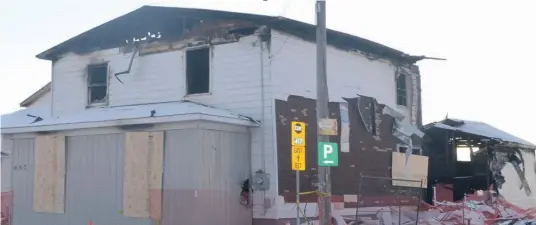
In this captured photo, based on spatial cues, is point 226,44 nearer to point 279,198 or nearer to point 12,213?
point 279,198

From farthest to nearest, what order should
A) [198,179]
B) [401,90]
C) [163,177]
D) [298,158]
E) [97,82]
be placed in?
[401,90], [97,82], [163,177], [198,179], [298,158]

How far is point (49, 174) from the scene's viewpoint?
642 inches

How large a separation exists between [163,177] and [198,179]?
92cm

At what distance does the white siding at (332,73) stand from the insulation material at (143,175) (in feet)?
10.4

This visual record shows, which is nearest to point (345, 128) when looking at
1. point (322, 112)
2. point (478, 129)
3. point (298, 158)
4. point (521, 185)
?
point (322, 112)

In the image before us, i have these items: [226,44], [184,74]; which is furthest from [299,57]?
[184,74]

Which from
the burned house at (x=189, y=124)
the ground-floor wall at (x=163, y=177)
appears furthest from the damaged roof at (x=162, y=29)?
the ground-floor wall at (x=163, y=177)

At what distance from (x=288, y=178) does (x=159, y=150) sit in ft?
10.7

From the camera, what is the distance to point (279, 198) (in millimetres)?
15633

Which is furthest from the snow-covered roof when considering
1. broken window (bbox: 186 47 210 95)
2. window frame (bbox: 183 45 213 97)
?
broken window (bbox: 186 47 210 95)

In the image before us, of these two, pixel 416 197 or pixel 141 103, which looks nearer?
pixel 141 103

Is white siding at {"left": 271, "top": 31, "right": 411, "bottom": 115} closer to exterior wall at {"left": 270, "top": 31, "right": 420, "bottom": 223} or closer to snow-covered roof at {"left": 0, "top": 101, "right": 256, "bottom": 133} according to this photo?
exterior wall at {"left": 270, "top": 31, "right": 420, "bottom": 223}

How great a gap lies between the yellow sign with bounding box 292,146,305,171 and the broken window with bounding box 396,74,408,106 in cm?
953

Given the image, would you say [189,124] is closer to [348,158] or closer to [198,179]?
[198,179]
